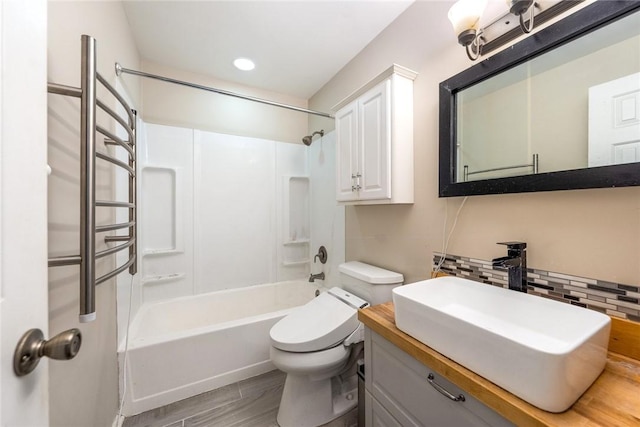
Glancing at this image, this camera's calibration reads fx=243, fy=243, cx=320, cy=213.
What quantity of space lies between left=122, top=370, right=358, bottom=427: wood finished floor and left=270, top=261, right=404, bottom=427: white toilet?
4.1 inches

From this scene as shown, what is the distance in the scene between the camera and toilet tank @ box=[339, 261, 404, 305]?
1441mm

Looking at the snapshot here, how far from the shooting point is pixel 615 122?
2.51 feet

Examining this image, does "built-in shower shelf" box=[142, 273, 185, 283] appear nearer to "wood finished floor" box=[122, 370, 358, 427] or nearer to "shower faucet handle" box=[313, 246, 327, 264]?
"wood finished floor" box=[122, 370, 358, 427]

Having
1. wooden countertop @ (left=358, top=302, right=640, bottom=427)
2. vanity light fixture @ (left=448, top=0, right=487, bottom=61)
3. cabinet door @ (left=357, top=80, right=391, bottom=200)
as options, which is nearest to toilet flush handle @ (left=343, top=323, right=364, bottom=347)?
wooden countertop @ (left=358, top=302, right=640, bottom=427)

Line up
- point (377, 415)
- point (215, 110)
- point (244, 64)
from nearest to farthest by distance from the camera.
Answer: point (377, 415) → point (244, 64) → point (215, 110)

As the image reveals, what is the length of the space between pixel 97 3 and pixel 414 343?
1951mm

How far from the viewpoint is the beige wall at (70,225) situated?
2.52ft

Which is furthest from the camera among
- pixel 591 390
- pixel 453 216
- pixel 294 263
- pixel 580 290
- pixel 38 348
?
pixel 294 263

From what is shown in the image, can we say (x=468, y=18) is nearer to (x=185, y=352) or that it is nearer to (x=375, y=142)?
(x=375, y=142)

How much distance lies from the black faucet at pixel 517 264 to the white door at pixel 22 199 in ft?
4.03

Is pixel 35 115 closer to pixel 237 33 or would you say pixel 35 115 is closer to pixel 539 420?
pixel 539 420

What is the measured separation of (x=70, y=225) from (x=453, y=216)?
1.58m

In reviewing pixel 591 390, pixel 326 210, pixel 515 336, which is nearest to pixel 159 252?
pixel 326 210

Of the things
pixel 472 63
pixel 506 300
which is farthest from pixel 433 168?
pixel 506 300
